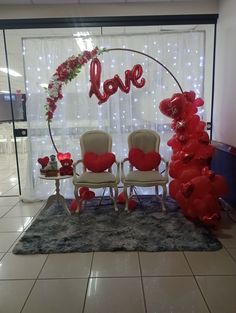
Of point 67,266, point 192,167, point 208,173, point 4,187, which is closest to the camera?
point 67,266

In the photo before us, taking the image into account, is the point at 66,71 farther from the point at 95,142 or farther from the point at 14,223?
the point at 14,223

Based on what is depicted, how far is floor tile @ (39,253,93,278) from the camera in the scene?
2.24 m

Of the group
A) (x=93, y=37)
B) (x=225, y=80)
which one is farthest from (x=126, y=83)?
(x=225, y=80)

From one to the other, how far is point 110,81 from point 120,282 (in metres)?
2.42

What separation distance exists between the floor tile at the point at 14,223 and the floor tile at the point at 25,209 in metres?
0.14

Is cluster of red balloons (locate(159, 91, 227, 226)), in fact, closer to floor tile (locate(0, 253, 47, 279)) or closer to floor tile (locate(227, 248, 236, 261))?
floor tile (locate(227, 248, 236, 261))

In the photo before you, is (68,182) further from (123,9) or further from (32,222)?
(123,9)

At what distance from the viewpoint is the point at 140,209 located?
142 inches

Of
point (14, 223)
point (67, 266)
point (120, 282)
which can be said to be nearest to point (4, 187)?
point (14, 223)

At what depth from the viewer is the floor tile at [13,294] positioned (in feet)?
6.17

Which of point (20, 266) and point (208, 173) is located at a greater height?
point (208, 173)

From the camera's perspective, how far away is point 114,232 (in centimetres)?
294

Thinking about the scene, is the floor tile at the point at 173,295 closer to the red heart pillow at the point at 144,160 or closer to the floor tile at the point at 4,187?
the red heart pillow at the point at 144,160

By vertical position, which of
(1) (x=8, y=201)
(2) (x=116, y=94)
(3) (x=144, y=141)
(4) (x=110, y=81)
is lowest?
(1) (x=8, y=201)
